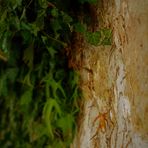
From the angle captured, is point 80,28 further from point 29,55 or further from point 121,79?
point 29,55

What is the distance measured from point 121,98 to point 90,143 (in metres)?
0.24

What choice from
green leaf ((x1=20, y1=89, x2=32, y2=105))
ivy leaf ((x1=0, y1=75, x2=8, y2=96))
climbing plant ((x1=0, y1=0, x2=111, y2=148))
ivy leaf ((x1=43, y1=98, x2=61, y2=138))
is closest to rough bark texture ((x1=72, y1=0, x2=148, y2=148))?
climbing plant ((x1=0, y1=0, x2=111, y2=148))

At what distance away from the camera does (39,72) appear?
1.67 m

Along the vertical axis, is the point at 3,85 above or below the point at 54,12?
below

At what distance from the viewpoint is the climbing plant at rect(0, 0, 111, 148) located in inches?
53.8

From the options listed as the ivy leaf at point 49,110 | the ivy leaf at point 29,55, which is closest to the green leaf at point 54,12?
the ivy leaf at point 29,55

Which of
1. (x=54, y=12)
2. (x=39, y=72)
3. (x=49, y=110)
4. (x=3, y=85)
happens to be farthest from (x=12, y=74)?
(x=54, y=12)

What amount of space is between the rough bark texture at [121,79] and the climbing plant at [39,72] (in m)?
0.07

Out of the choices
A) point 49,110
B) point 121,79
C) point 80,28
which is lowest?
point 49,110

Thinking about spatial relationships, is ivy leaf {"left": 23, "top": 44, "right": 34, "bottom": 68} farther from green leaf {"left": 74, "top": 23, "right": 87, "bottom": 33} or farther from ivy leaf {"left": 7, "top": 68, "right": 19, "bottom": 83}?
green leaf {"left": 74, "top": 23, "right": 87, "bottom": 33}

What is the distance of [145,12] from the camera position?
49.9 inches

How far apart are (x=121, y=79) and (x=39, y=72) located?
453mm

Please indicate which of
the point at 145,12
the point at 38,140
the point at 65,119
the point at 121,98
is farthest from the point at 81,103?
the point at 145,12

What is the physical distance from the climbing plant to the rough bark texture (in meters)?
0.07
